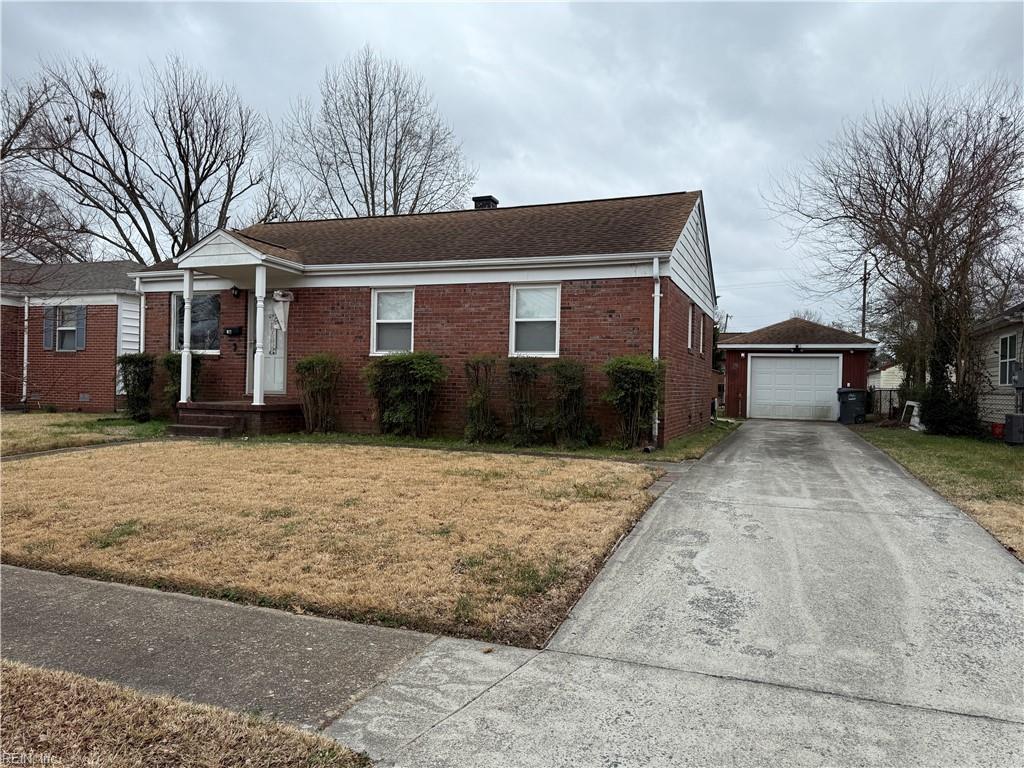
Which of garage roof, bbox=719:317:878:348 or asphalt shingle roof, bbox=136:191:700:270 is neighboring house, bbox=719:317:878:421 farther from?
asphalt shingle roof, bbox=136:191:700:270

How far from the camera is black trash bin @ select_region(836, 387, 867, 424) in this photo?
20.4 meters

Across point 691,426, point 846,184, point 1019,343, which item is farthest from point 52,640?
point 846,184

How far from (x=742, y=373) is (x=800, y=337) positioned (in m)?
2.25

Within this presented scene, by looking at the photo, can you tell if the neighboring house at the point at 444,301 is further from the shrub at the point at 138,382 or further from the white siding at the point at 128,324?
the white siding at the point at 128,324

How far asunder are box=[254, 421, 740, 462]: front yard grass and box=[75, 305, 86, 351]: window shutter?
9.56 meters

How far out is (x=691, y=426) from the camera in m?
14.7

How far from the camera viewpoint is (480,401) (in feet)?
37.6

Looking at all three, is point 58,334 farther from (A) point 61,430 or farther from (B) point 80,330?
(A) point 61,430

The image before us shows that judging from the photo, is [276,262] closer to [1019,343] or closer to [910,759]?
[910,759]

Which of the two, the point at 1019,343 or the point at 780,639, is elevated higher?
the point at 1019,343

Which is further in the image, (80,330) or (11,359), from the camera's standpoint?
(11,359)

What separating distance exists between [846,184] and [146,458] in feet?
57.0

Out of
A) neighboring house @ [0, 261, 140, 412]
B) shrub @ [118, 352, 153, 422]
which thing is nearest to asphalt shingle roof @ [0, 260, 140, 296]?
neighboring house @ [0, 261, 140, 412]

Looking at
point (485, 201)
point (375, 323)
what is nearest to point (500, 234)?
point (375, 323)
